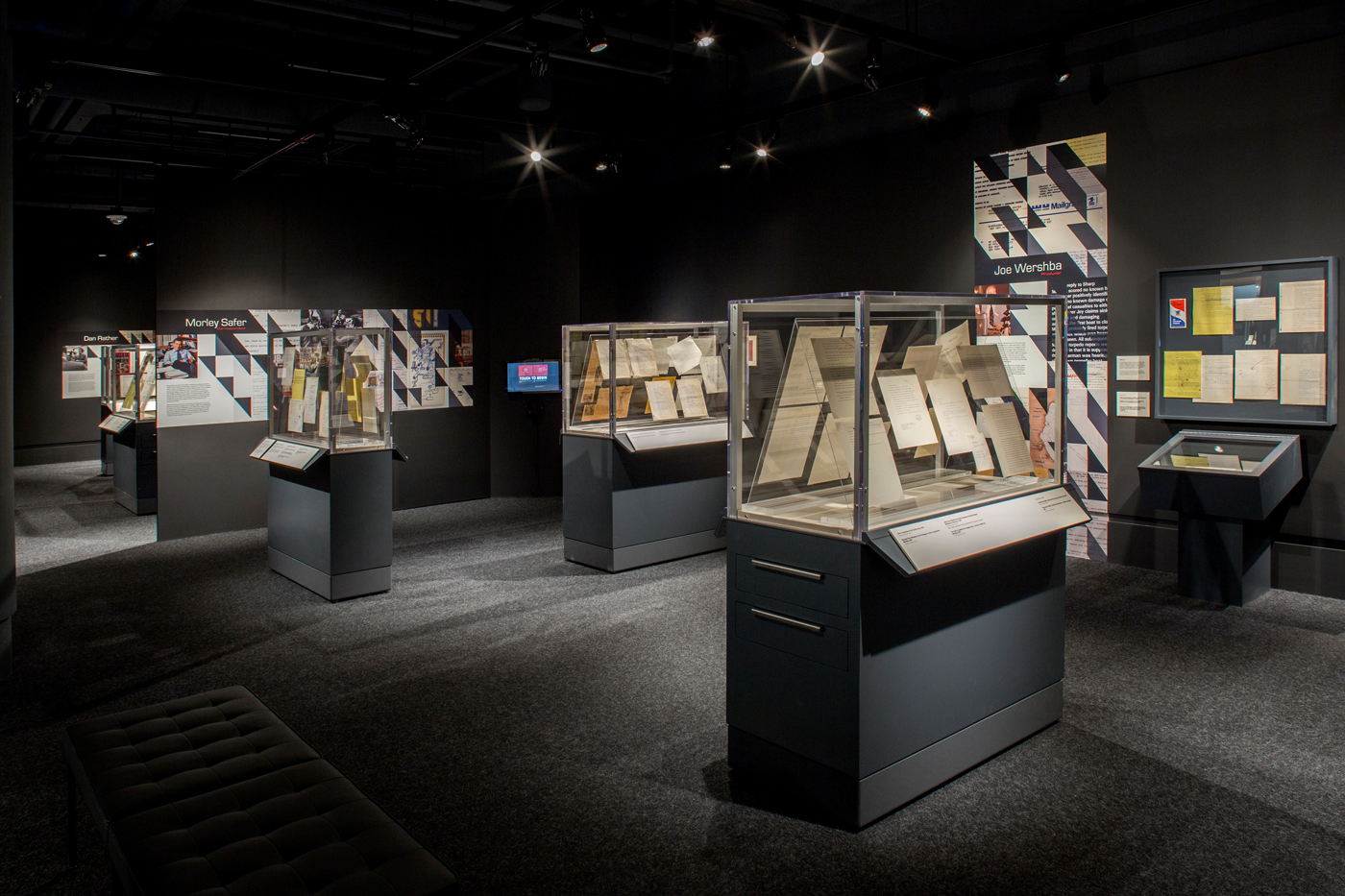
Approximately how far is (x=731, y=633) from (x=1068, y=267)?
4333 mm

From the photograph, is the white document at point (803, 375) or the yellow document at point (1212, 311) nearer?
the white document at point (803, 375)

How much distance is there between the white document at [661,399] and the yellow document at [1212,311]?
3.39 metres

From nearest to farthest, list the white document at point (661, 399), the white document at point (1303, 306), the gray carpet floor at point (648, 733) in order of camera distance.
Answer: the gray carpet floor at point (648, 733), the white document at point (1303, 306), the white document at point (661, 399)

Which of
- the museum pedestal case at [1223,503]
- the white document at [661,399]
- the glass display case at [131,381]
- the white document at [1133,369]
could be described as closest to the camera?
the museum pedestal case at [1223,503]

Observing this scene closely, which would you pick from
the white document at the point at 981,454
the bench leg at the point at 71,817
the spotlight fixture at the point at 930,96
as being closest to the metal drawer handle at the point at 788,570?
the white document at the point at 981,454

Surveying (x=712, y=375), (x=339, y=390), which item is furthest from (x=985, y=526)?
(x=339, y=390)

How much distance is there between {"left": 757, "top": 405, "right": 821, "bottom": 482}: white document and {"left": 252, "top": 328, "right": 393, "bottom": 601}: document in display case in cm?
295

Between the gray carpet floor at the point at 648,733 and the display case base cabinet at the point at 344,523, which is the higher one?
the display case base cabinet at the point at 344,523

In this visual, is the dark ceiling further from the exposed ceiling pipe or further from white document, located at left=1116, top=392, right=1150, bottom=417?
white document, located at left=1116, top=392, right=1150, bottom=417

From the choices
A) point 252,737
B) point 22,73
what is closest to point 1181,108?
point 252,737

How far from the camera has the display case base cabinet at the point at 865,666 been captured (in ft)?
8.54

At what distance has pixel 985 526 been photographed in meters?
2.85

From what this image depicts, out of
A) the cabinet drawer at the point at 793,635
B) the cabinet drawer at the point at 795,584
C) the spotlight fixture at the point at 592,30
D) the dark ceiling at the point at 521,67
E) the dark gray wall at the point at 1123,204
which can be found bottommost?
Answer: the cabinet drawer at the point at 793,635

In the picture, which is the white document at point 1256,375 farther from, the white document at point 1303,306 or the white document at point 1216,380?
the white document at point 1303,306
